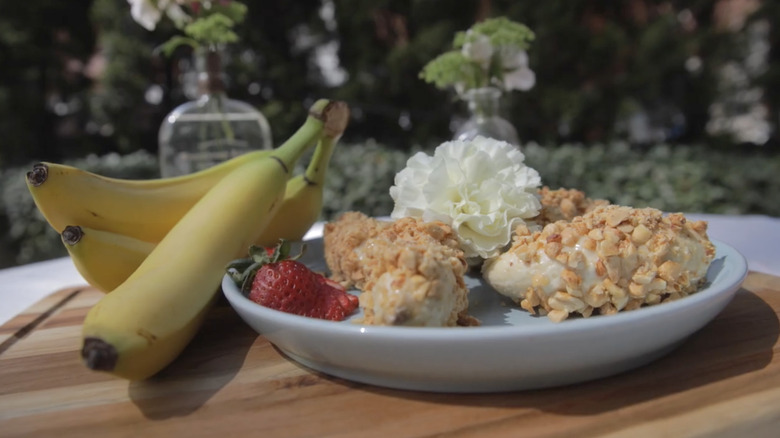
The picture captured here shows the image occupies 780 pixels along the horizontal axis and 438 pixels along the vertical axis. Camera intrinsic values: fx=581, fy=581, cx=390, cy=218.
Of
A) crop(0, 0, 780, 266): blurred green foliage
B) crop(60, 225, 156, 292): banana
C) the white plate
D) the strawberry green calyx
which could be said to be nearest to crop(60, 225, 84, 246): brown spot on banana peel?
crop(60, 225, 156, 292): banana

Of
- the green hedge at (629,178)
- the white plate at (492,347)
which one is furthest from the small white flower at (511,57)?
the green hedge at (629,178)

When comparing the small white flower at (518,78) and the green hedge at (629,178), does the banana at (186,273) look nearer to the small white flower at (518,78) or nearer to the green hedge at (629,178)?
the small white flower at (518,78)

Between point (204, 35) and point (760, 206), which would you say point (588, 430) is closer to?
point (204, 35)

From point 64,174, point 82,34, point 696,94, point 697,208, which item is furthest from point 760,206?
point 82,34

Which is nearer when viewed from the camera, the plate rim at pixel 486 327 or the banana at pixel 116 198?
the plate rim at pixel 486 327

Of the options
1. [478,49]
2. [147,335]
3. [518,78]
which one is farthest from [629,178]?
[147,335]
